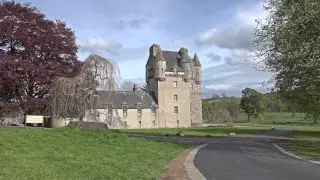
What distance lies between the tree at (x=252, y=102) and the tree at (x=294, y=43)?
102 meters

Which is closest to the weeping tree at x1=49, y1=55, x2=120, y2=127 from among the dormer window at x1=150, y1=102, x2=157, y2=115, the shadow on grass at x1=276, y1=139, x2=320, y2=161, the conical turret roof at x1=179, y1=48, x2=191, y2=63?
the shadow on grass at x1=276, y1=139, x2=320, y2=161

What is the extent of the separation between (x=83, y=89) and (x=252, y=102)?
10334cm

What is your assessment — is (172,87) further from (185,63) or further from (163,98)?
(185,63)

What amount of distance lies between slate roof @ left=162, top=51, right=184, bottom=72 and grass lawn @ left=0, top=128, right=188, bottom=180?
71.3 metres

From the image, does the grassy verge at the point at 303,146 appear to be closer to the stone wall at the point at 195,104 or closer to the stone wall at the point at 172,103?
the stone wall at the point at 172,103

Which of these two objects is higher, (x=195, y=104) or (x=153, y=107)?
(x=195, y=104)

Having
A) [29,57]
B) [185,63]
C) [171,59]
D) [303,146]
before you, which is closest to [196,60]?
[185,63]

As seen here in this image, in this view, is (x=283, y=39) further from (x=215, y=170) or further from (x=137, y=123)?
(x=137, y=123)

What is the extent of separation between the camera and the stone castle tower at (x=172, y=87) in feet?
287

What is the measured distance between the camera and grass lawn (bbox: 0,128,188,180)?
10148mm

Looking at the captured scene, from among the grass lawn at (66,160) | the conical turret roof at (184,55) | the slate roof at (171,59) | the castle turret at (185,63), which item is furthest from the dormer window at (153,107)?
the grass lawn at (66,160)

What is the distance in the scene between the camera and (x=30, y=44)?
111ft

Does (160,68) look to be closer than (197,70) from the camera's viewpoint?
Yes

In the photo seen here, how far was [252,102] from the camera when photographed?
12694 cm
